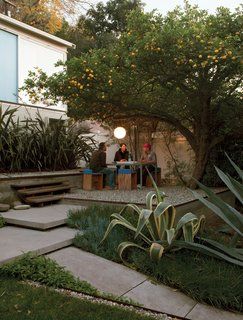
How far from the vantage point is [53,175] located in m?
8.08

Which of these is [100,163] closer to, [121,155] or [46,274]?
[121,155]

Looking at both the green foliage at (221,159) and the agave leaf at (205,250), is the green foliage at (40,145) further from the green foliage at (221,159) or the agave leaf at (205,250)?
the agave leaf at (205,250)

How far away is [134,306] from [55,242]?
1.58m

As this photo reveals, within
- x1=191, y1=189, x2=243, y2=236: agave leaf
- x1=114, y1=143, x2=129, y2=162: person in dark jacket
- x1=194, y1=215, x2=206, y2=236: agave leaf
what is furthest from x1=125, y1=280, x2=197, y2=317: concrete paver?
x1=114, y1=143, x2=129, y2=162: person in dark jacket

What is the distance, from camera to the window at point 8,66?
9539 mm

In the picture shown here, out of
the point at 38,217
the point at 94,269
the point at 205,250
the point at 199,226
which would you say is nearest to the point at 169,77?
the point at 199,226

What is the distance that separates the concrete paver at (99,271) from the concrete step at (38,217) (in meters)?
0.94

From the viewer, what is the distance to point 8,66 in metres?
9.74

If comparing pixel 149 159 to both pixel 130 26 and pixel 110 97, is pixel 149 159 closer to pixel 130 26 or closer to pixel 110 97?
pixel 110 97

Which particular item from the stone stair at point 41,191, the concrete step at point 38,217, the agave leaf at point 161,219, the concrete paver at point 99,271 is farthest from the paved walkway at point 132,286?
the stone stair at point 41,191

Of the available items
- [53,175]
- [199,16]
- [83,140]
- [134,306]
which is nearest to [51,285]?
[134,306]

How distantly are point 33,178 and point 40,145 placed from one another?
1.34m

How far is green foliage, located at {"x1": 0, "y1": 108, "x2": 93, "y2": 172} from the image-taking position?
7.86 meters

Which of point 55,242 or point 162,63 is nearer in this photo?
point 55,242
